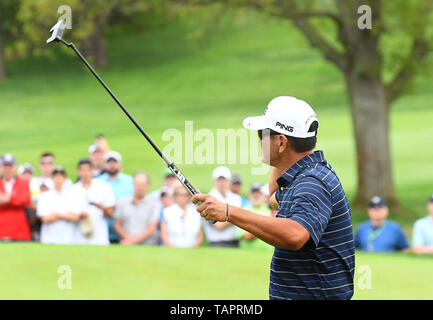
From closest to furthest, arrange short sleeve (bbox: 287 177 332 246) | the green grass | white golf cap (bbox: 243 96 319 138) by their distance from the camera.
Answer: short sleeve (bbox: 287 177 332 246)
white golf cap (bbox: 243 96 319 138)
the green grass

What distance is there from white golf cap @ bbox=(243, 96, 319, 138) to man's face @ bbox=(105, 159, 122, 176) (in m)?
7.29

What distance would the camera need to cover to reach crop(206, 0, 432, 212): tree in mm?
16156

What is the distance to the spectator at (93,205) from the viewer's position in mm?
10078

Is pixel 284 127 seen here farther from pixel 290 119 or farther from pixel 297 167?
pixel 297 167

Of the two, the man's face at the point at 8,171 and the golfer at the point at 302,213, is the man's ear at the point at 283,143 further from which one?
the man's face at the point at 8,171

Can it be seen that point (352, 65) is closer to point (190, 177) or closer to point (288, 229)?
point (190, 177)

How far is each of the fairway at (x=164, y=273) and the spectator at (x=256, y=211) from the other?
0.43 m

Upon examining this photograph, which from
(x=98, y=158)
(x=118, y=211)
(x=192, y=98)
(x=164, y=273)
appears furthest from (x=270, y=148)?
(x=192, y=98)

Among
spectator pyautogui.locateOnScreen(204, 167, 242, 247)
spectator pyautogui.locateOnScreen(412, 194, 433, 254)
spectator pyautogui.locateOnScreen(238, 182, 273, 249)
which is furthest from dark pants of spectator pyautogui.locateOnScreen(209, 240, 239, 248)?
spectator pyautogui.locateOnScreen(412, 194, 433, 254)

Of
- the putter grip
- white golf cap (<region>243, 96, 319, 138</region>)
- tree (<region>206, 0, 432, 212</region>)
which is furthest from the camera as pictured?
tree (<region>206, 0, 432, 212</region>)

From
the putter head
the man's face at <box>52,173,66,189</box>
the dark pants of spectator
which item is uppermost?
the man's face at <box>52,173,66,189</box>

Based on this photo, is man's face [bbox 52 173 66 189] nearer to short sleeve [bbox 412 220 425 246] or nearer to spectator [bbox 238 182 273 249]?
spectator [bbox 238 182 273 249]

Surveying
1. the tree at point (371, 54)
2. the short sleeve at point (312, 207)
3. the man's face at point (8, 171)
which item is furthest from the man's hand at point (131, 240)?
the tree at point (371, 54)

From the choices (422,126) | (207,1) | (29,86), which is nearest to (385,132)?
(207,1)
